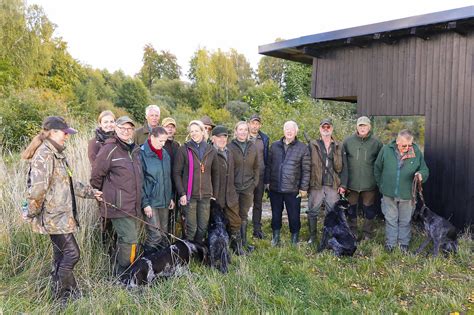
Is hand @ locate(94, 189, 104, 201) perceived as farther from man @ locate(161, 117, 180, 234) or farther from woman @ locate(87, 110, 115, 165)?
man @ locate(161, 117, 180, 234)

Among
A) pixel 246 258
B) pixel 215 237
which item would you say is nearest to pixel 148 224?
pixel 215 237

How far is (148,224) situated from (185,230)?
623mm

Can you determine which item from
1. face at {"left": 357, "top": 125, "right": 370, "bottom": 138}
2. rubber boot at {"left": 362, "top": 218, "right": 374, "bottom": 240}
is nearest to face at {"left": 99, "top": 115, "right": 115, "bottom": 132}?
face at {"left": 357, "top": 125, "right": 370, "bottom": 138}

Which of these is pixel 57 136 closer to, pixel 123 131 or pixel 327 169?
pixel 123 131

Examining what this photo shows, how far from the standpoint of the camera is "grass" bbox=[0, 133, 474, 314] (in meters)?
3.45

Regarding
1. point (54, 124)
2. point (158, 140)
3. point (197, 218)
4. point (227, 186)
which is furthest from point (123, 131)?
point (227, 186)

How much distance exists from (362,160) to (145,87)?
93.8 feet

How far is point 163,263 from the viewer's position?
4.04m

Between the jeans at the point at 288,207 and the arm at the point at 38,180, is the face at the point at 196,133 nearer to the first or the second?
the jeans at the point at 288,207

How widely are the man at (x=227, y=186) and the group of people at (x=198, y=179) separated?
0.01 metres

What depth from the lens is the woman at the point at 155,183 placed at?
4.25m

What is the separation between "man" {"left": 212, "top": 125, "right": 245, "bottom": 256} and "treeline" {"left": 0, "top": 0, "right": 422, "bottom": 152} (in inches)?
128

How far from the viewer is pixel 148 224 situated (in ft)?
13.8

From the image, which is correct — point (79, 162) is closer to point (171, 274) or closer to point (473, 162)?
point (171, 274)
